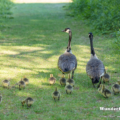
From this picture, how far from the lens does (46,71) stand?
9.18 m

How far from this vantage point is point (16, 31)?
17.4 meters

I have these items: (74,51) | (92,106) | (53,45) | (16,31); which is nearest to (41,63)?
(74,51)

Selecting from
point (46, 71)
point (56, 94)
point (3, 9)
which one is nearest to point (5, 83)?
point (56, 94)

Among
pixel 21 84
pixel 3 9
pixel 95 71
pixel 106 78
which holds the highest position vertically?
pixel 3 9

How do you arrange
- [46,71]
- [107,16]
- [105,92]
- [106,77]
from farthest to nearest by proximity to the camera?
[107,16]
[46,71]
[106,77]
[105,92]

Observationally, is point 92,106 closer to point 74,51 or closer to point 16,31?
point 74,51

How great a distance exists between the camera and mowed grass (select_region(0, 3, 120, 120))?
230 inches

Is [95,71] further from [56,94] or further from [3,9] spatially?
[3,9]

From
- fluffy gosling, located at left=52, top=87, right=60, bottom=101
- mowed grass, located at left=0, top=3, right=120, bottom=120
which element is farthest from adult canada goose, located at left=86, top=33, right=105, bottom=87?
fluffy gosling, located at left=52, top=87, right=60, bottom=101

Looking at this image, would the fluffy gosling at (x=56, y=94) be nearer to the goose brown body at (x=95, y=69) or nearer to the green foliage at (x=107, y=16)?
the goose brown body at (x=95, y=69)

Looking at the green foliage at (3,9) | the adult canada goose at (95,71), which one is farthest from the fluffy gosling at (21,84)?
the green foliage at (3,9)

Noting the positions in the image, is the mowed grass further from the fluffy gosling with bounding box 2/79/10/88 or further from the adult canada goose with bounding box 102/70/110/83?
the adult canada goose with bounding box 102/70/110/83

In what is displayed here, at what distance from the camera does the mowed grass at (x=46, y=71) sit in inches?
230

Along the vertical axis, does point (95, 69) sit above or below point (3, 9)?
below
